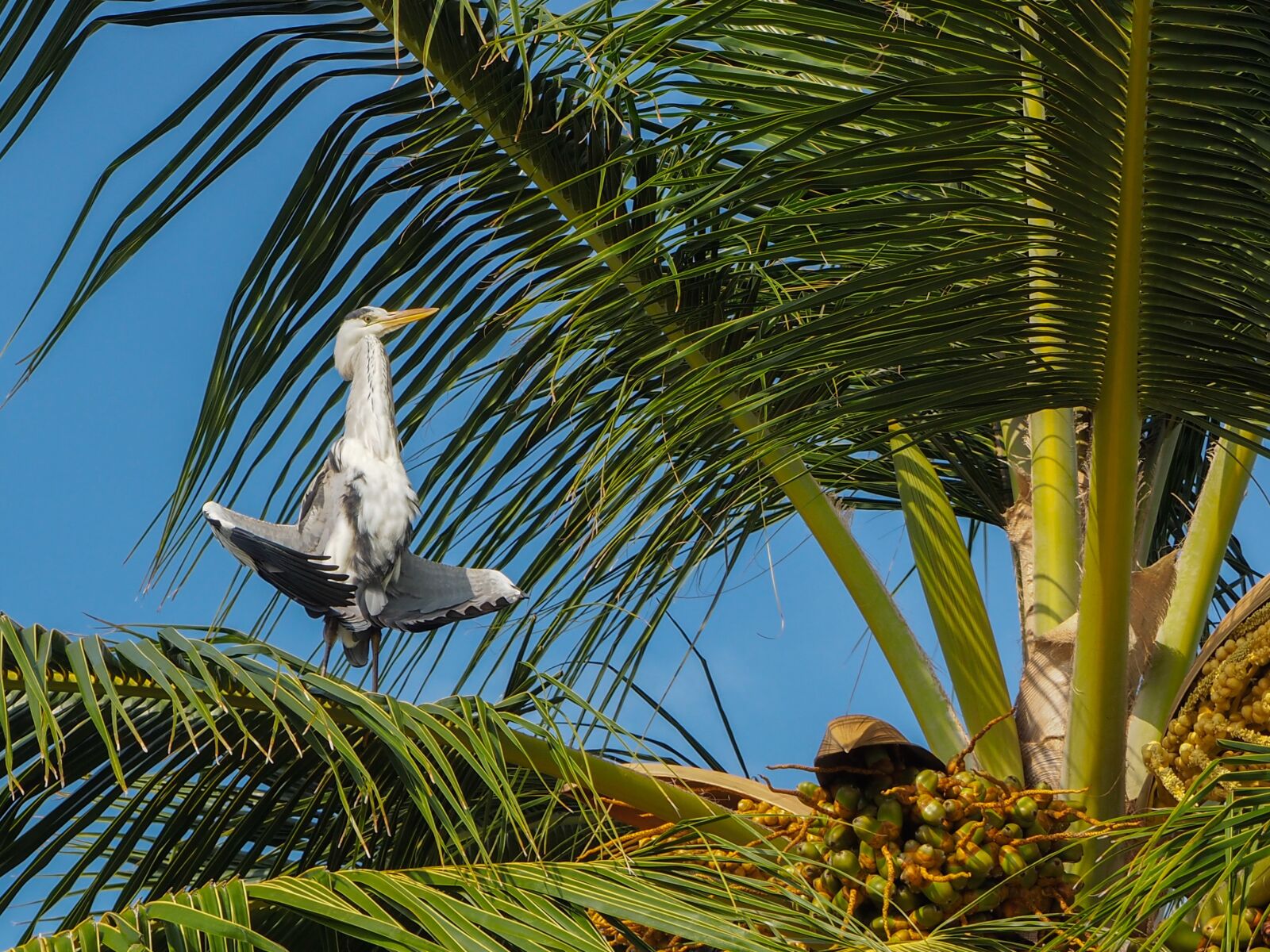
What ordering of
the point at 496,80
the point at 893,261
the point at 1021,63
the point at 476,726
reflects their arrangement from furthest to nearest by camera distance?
the point at 496,80 → the point at 893,261 → the point at 476,726 → the point at 1021,63

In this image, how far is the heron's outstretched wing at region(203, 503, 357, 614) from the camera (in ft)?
8.06

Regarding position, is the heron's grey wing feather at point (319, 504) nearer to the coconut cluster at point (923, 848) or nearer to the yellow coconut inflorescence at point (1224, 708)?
the coconut cluster at point (923, 848)

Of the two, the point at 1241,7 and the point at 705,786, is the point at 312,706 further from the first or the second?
the point at 1241,7

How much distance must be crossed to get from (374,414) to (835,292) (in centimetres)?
97

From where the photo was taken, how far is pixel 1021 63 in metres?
2.19

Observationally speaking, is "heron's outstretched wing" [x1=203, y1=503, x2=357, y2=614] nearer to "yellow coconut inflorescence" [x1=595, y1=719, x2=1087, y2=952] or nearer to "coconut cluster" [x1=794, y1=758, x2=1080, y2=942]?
"yellow coconut inflorescence" [x1=595, y1=719, x2=1087, y2=952]

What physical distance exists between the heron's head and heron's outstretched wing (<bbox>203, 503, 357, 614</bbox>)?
1.59ft

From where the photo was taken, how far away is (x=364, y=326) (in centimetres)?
302

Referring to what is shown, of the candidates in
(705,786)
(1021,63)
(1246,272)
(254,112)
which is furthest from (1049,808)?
(254,112)

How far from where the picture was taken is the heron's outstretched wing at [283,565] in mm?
2457

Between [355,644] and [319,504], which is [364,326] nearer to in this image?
[319,504]

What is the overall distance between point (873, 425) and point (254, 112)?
144 centimetres

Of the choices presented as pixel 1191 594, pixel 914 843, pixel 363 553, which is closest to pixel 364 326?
pixel 363 553

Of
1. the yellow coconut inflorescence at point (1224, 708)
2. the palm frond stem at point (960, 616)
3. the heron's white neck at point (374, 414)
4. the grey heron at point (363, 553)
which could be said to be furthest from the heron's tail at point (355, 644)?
the yellow coconut inflorescence at point (1224, 708)
